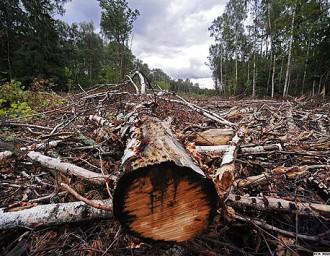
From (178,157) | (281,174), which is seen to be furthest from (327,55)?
(178,157)

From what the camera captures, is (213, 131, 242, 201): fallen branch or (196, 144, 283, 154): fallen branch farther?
(196, 144, 283, 154): fallen branch

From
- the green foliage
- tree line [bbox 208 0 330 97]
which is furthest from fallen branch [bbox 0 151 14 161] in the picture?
tree line [bbox 208 0 330 97]

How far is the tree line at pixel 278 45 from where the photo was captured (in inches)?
516

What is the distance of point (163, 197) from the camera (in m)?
1.10

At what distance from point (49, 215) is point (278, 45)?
80.8 feet

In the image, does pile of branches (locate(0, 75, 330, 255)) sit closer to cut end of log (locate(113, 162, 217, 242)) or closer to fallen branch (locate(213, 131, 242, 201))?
fallen branch (locate(213, 131, 242, 201))

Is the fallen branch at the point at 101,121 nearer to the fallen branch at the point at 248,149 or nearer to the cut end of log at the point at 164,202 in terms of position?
the fallen branch at the point at 248,149

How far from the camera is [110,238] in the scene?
1.43 metres

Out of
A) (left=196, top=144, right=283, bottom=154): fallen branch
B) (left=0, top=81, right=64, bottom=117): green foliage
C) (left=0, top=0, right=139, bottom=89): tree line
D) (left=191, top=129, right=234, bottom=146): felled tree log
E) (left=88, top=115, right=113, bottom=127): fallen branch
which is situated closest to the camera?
(left=196, top=144, right=283, bottom=154): fallen branch

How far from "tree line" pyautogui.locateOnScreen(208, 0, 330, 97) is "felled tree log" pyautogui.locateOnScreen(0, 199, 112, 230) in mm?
12549

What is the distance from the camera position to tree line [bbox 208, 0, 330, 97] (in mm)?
13109

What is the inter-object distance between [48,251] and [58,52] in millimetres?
15062

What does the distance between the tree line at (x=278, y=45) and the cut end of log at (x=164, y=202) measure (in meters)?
12.3

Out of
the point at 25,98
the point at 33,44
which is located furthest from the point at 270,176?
the point at 33,44
